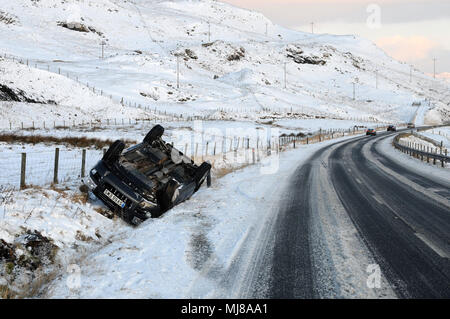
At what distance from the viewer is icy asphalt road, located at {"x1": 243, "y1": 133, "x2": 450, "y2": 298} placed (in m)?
4.45

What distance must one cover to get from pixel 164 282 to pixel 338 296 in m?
2.33

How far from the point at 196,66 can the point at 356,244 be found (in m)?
119

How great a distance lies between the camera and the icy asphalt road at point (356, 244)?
14.6 feet

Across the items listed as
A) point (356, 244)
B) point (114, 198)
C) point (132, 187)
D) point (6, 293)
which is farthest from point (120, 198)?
point (356, 244)

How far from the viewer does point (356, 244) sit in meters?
6.13

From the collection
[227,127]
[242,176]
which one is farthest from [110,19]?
[242,176]

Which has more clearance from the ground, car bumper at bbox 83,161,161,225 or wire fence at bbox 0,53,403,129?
wire fence at bbox 0,53,403,129

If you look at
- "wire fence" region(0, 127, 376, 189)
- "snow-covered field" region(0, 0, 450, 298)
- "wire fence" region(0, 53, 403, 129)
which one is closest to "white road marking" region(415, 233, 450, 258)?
"snow-covered field" region(0, 0, 450, 298)

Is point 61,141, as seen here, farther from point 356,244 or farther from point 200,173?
point 356,244

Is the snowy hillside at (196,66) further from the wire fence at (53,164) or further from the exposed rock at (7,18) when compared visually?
the wire fence at (53,164)

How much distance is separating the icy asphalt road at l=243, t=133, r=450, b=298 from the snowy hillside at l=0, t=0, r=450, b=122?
185 ft

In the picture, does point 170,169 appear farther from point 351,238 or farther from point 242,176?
point 242,176

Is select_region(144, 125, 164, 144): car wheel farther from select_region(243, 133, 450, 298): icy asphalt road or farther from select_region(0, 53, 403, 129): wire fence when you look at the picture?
select_region(0, 53, 403, 129): wire fence

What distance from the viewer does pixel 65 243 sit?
601 centimetres
